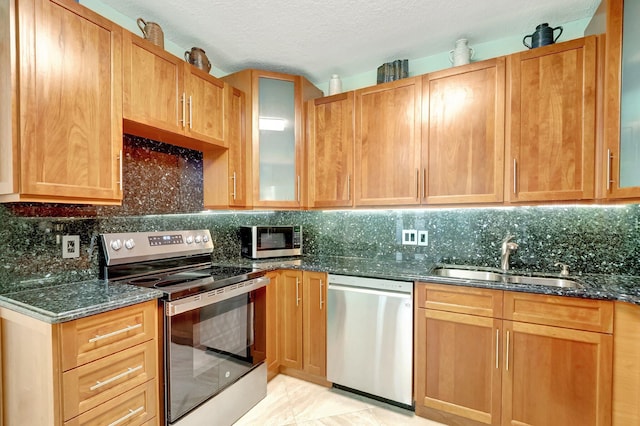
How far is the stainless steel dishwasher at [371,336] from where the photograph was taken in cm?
194

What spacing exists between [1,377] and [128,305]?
664 mm

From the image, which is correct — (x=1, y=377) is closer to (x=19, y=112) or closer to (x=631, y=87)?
(x=19, y=112)

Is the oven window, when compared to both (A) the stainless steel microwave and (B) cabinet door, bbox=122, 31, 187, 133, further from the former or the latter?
(B) cabinet door, bbox=122, 31, 187, 133

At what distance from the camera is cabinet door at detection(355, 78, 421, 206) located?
2.20 metres

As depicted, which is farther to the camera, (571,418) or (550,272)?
(550,272)

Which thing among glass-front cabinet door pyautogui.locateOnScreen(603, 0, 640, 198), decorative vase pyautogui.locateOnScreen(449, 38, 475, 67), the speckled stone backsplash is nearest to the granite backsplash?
the speckled stone backsplash

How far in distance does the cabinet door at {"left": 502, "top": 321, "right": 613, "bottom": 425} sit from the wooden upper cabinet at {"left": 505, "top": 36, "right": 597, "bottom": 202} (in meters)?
0.80

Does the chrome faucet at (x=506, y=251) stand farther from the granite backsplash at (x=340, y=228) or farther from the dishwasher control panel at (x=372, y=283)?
the dishwasher control panel at (x=372, y=283)

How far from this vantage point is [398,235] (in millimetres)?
2533

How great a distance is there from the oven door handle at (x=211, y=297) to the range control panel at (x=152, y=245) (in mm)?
515

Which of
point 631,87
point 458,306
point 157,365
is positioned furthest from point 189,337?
point 631,87

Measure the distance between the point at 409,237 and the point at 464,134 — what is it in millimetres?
905

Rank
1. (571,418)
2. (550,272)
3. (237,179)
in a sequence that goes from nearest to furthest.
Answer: (571,418) → (550,272) → (237,179)

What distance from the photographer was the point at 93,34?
4.85 feet
